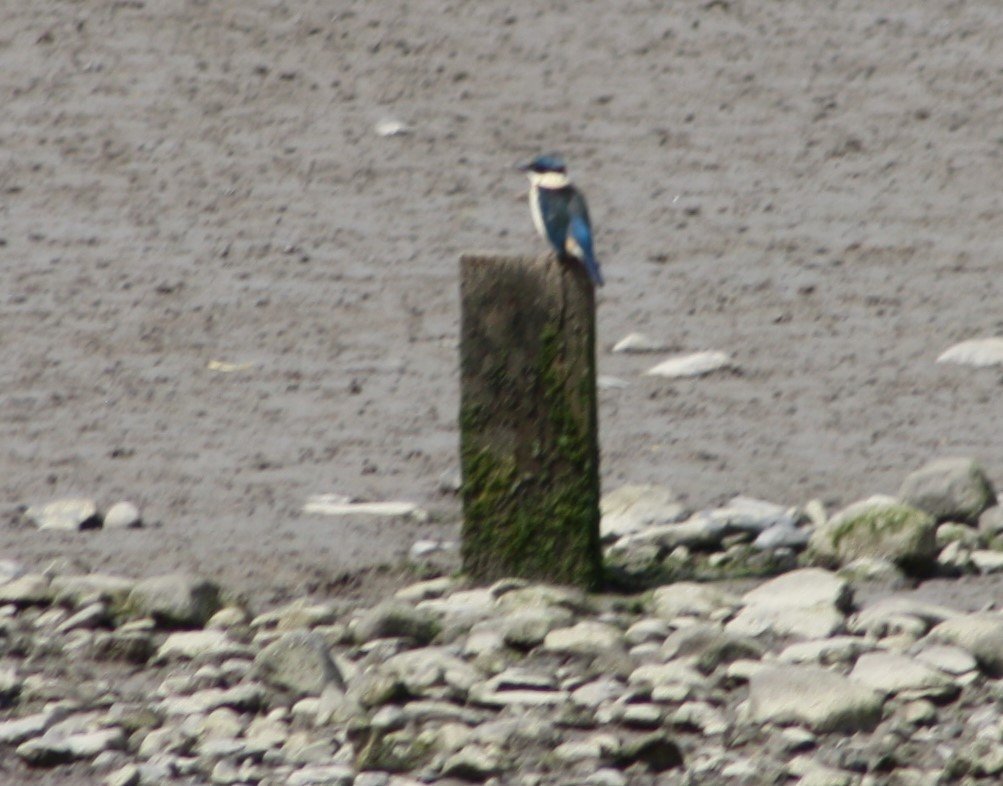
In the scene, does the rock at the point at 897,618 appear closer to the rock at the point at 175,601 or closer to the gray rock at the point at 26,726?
the rock at the point at 175,601

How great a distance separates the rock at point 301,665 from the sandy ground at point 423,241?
0.77 metres

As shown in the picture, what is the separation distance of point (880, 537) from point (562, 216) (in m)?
1.22

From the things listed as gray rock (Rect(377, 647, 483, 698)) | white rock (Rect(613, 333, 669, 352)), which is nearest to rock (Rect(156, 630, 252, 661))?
gray rock (Rect(377, 647, 483, 698))

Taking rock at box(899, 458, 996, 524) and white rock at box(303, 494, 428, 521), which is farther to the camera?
white rock at box(303, 494, 428, 521)

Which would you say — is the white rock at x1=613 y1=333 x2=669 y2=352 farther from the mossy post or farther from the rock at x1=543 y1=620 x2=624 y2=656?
the rock at x1=543 y1=620 x2=624 y2=656

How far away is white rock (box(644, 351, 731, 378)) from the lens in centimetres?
769

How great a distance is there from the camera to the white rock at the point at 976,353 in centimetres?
758

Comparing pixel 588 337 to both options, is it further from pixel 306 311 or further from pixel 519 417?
pixel 306 311

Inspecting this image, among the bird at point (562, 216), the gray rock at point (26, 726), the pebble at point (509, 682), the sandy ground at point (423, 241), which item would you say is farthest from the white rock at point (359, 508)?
the gray rock at point (26, 726)

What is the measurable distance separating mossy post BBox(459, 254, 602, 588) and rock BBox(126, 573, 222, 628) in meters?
0.73

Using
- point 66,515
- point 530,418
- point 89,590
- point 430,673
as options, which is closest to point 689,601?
point 530,418

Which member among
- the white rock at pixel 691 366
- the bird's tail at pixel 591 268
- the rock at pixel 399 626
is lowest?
the rock at pixel 399 626

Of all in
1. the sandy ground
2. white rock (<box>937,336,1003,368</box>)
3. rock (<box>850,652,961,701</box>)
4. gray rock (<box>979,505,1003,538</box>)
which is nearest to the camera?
rock (<box>850,652,961,701</box>)

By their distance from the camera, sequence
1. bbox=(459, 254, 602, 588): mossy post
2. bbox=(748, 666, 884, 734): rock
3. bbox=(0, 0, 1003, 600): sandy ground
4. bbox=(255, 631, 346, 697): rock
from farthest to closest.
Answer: bbox=(0, 0, 1003, 600): sandy ground → bbox=(459, 254, 602, 588): mossy post → bbox=(255, 631, 346, 697): rock → bbox=(748, 666, 884, 734): rock
